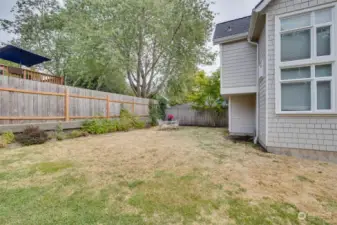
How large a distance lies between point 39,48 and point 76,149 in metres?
17.0

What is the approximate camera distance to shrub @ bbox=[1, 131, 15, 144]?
4.97m

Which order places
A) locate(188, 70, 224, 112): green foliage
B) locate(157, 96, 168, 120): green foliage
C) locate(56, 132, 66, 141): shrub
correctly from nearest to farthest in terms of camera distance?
locate(56, 132, 66, 141): shrub, locate(188, 70, 224, 112): green foliage, locate(157, 96, 168, 120): green foliage

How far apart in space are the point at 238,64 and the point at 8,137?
859 cm

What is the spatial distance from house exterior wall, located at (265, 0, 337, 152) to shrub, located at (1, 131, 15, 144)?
24.6ft

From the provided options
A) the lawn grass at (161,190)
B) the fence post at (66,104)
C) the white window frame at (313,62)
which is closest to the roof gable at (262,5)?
the white window frame at (313,62)

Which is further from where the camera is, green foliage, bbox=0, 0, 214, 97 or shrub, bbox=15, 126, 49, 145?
green foliage, bbox=0, 0, 214, 97

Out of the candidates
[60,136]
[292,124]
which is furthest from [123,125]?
[292,124]

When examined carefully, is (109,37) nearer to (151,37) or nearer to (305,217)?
(151,37)

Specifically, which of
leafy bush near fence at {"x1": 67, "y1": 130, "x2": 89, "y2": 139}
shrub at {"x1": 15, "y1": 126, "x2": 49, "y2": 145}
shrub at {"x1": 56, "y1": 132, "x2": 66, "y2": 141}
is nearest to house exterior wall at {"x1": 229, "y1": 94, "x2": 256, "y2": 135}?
leafy bush near fence at {"x1": 67, "y1": 130, "x2": 89, "y2": 139}

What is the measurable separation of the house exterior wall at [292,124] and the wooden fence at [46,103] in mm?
7645

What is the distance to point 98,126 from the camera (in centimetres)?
836

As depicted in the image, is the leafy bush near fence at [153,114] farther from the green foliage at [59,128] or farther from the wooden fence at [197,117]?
the green foliage at [59,128]

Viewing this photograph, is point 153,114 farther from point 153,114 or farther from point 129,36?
point 129,36

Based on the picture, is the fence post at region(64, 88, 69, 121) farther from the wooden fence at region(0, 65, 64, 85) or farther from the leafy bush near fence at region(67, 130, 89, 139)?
the wooden fence at region(0, 65, 64, 85)
